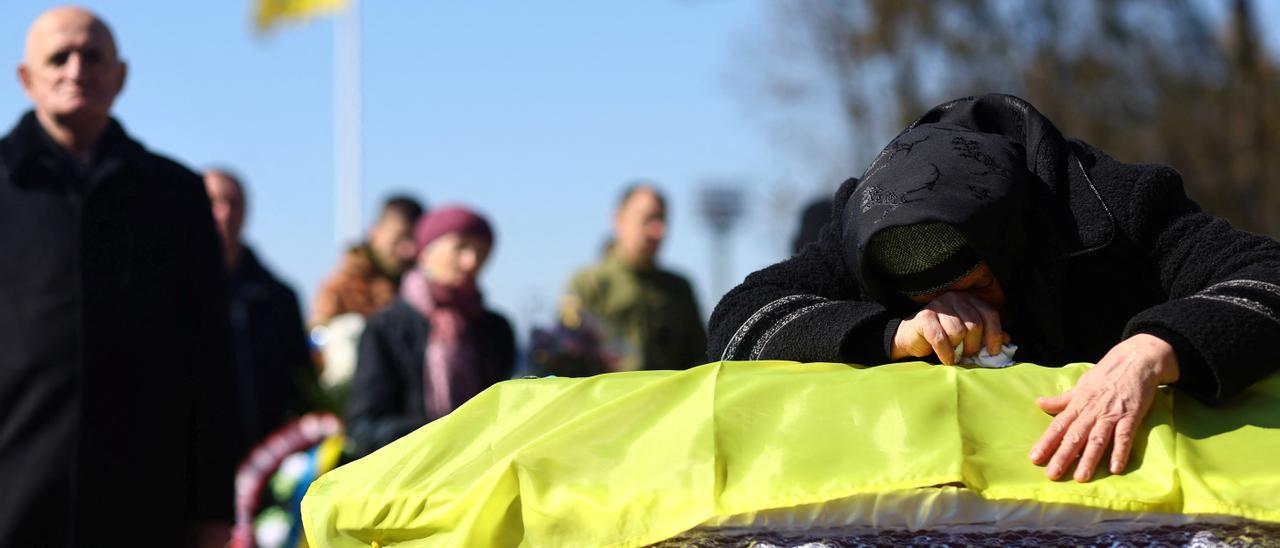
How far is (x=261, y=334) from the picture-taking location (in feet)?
22.5

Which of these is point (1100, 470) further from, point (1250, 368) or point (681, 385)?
point (681, 385)

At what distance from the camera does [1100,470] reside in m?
2.17

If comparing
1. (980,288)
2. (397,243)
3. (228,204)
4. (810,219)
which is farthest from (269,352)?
(980,288)

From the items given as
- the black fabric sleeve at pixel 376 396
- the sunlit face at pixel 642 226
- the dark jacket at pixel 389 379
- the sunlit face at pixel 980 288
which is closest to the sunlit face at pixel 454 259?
the dark jacket at pixel 389 379

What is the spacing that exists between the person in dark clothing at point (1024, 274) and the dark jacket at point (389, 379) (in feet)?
11.6

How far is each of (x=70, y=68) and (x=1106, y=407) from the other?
2.97 metres

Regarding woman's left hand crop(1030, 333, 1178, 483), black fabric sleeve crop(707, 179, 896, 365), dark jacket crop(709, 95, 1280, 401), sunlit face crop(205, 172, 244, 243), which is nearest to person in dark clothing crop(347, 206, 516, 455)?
sunlit face crop(205, 172, 244, 243)

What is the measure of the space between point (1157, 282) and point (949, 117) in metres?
0.41

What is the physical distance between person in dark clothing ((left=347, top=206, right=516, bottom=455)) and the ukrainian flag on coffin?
12.1ft

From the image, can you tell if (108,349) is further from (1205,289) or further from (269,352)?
(269,352)

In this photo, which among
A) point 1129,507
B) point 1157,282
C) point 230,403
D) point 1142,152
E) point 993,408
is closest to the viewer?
point 1129,507

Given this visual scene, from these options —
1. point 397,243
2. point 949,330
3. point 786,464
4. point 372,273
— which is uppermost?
point 949,330

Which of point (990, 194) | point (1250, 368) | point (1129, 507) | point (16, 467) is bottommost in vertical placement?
point (16, 467)

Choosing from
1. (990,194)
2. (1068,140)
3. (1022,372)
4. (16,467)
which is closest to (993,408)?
(1022,372)
